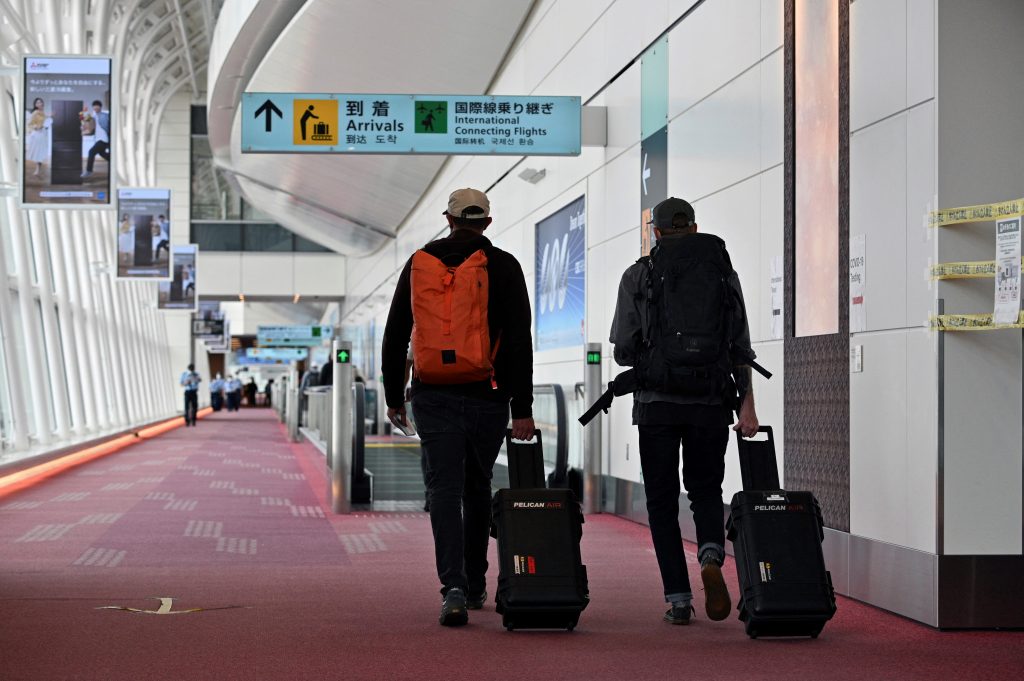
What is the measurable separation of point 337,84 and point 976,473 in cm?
1535

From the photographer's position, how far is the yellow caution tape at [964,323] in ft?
14.9

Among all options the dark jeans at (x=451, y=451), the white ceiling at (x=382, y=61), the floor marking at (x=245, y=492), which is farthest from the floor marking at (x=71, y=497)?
the dark jeans at (x=451, y=451)

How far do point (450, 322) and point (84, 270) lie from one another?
72.3ft

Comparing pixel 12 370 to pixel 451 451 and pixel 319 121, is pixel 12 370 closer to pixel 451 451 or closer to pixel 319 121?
pixel 319 121

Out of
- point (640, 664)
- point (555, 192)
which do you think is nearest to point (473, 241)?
point (640, 664)

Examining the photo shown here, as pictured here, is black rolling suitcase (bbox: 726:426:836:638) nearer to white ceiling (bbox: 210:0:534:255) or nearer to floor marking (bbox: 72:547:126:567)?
floor marking (bbox: 72:547:126:567)

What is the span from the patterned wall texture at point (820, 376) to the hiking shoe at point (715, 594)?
3.75 feet

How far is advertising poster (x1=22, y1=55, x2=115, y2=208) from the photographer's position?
1171cm

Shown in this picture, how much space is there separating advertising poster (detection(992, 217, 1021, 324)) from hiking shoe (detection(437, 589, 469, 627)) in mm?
2078

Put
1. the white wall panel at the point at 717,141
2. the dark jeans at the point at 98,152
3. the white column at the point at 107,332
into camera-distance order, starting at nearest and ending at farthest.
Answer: the white wall panel at the point at 717,141, the dark jeans at the point at 98,152, the white column at the point at 107,332

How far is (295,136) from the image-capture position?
10000mm

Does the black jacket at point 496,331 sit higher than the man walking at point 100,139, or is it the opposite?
the man walking at point 100,139

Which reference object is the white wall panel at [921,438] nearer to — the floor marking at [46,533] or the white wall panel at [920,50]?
the white wall panel at [920,50]

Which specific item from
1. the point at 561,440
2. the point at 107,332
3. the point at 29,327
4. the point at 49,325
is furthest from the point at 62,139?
the point at 107,332
